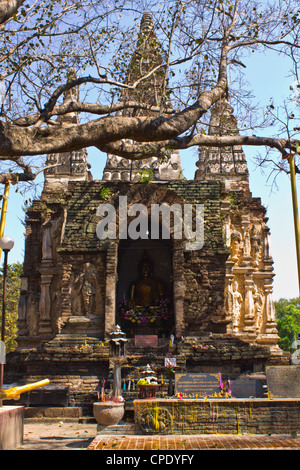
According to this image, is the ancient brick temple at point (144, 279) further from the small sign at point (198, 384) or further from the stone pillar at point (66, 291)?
the small sign at point (198, 384)

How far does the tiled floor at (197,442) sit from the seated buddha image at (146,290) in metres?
8.66

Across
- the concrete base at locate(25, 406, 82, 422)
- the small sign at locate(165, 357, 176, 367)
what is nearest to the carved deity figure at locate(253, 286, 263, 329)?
the small sign at locate(165, 357, 176, 367)

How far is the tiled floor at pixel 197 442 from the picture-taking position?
6969 mm

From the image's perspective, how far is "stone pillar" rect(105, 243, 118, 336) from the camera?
13.6 meters

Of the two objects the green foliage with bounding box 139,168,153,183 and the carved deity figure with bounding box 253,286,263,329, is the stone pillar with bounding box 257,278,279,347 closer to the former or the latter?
the carved deity figure with bounding box 253,286,263,329

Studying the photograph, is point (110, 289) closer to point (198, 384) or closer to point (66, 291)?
point (66, 291)

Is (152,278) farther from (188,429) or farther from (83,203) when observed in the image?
(188,429)

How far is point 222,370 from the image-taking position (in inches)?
491

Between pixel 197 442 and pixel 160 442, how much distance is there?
1.85ft

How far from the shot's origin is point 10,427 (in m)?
6.66

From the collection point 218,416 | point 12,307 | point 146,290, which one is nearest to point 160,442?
point 218,416

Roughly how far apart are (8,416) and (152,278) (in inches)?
414

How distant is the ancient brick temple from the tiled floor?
4155 mm
